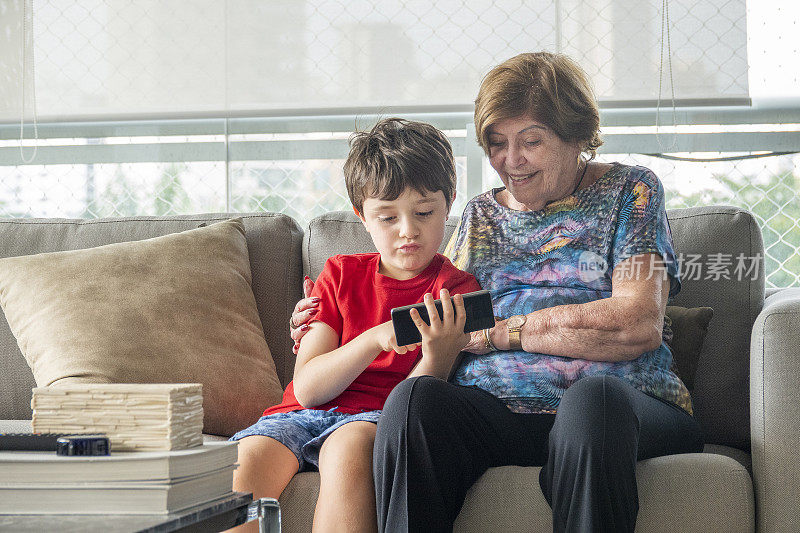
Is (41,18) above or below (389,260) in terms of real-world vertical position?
above

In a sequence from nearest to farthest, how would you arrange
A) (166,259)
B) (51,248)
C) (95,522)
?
(95,522), (166,259), (51,248)

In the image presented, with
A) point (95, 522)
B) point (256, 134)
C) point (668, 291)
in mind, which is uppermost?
point (256, 134)

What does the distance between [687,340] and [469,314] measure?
555 mm

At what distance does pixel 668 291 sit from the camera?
149 cm

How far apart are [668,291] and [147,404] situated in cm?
103

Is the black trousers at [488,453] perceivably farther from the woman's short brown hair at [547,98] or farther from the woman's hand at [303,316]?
the woman's short brown hair at [547,98]

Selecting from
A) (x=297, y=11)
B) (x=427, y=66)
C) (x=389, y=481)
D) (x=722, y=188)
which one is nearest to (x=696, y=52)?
(x=722, y=188)

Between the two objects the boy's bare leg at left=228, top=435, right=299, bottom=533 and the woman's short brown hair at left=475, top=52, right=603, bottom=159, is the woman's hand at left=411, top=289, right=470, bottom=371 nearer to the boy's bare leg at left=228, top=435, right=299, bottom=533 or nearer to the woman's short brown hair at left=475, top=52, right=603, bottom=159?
the boy's bare leg at left=228, top=435, right=299, bottom=533

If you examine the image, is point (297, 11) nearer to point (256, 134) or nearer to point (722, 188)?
point (256, 134)

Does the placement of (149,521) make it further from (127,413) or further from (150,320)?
(150,320)

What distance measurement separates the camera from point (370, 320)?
152 centimetres

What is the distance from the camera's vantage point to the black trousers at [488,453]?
3.70ft

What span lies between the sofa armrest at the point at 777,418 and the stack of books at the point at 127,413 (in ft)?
3.06

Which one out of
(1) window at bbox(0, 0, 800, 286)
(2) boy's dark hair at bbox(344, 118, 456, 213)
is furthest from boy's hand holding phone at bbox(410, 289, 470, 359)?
(1) window at bbox(0, 0, 800, 286)
